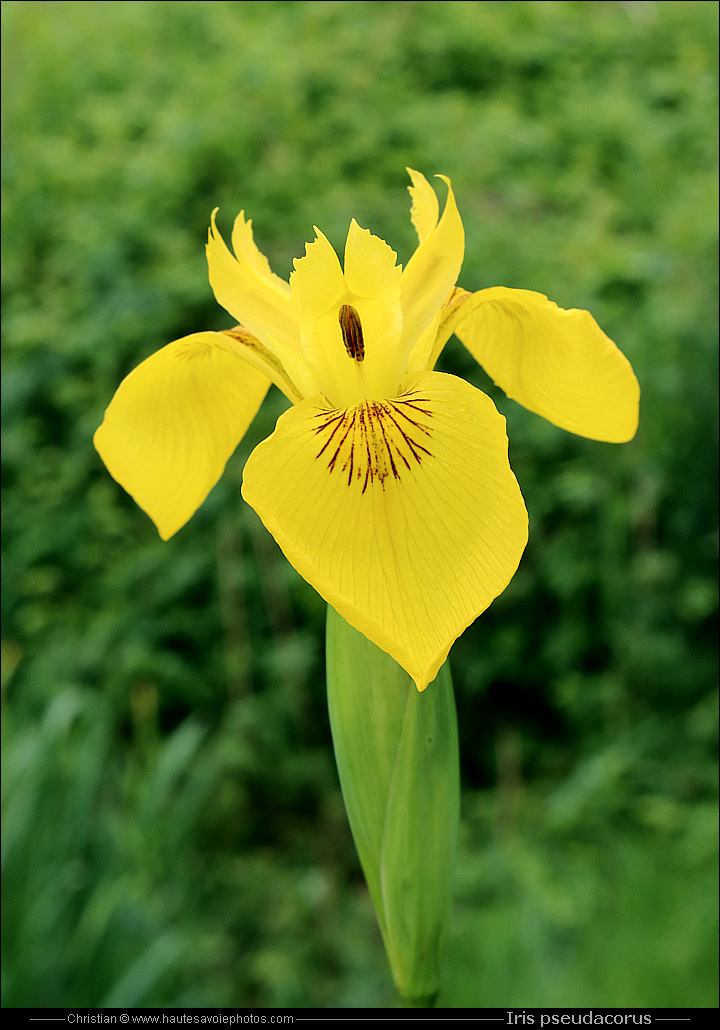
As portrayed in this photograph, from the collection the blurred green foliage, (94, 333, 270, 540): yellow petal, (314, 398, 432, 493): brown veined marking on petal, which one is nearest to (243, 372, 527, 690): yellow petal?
(314, 398, 432, 493): brown veined marking on petal

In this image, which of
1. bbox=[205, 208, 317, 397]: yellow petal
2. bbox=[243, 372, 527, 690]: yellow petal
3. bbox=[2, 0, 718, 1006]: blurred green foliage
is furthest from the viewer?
bbox=[2, 0, 718, 1006]: blurred green foliage

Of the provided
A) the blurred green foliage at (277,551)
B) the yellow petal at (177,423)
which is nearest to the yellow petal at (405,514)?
the yellow petal at (177,423)

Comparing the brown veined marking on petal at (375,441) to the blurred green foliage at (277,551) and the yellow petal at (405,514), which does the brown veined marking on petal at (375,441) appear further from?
the blurred green foliage at (277,551)

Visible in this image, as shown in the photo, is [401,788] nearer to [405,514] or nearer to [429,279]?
[405,514]

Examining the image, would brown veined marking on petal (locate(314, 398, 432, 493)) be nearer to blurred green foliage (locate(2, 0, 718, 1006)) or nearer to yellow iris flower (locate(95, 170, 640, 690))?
yellow iris flower (locate(95, 170, 640, 690))

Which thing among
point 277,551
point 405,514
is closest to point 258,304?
point 405,514

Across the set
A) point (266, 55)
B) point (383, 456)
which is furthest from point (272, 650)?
point (383, 456)
